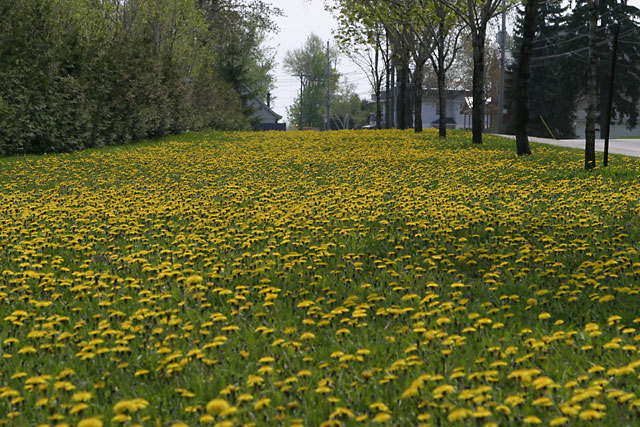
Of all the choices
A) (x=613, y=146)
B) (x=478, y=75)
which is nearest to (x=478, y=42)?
(x=478, y=75)

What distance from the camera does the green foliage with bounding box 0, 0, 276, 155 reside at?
1809 centimetres

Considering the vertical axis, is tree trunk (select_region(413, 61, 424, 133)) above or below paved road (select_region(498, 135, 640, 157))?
above

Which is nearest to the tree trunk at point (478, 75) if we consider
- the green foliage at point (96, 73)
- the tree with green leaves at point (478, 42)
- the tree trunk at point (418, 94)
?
the tree with green leaves at point (478, 42)

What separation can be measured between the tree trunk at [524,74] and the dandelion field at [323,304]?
20.1ft

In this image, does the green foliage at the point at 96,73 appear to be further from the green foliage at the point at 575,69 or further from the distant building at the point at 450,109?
the distant building at the point at 450,109

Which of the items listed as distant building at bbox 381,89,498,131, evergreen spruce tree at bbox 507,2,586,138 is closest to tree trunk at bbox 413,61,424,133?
evergreen spruce tree at bbox 507,2,586,138

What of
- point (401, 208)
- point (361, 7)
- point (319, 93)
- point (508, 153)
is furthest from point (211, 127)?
point (319, 93)

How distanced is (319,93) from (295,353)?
380ft

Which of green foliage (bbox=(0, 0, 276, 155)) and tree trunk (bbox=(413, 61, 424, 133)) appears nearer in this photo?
green foliage (bbox=(0, 0, 276, 155))

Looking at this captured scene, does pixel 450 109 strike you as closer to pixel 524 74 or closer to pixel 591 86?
pixel 524 74

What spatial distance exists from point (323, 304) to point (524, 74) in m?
13.5

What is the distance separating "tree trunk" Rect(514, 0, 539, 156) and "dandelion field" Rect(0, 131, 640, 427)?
20.1 ft

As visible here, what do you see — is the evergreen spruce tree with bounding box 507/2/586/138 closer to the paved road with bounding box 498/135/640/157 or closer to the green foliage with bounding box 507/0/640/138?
the green foliage with bounding box 507/0/640/138

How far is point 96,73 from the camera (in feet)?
72.0
